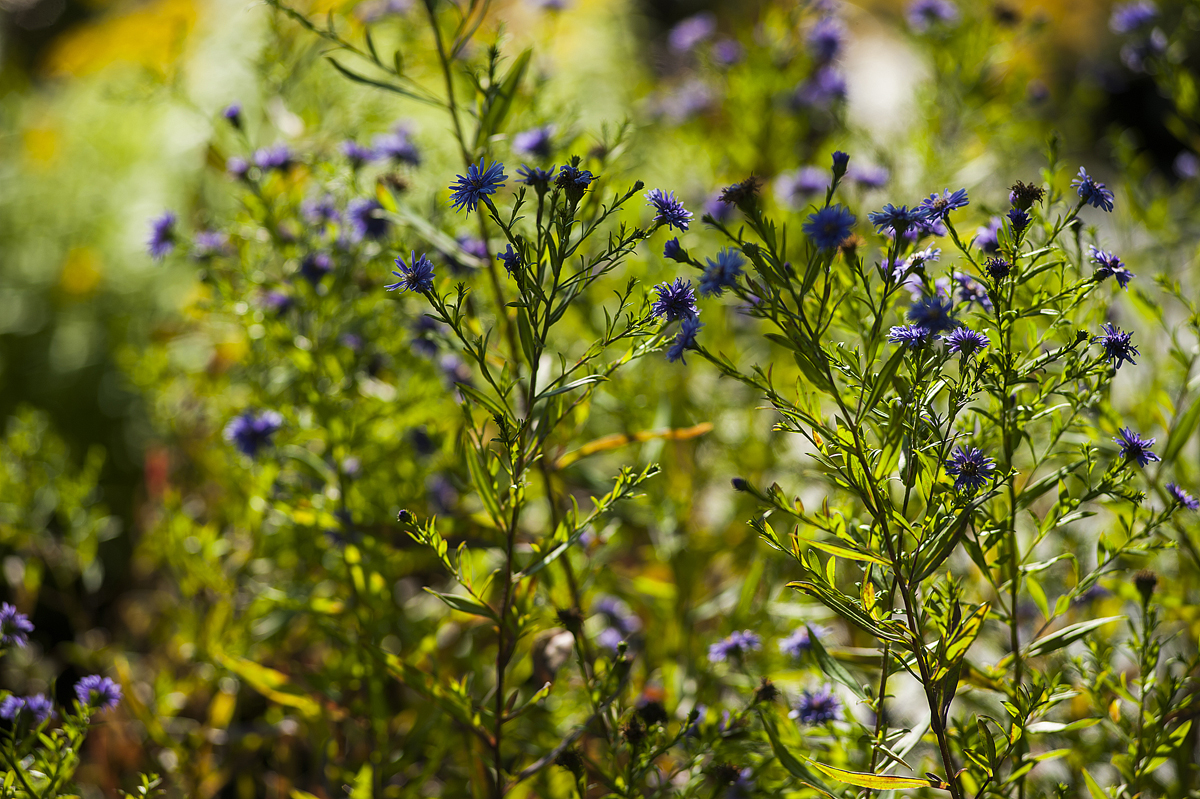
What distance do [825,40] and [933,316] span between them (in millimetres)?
1185

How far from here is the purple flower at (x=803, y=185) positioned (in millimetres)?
1519

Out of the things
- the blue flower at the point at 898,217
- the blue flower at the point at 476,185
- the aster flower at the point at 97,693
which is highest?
the blue flower at the point at 476,185

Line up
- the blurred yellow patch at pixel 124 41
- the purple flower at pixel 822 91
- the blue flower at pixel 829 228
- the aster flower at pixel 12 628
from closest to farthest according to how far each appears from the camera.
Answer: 1. the blue flower at pixel 829 228
2. the aster flower at pixel 12 628
3. the purple flower at pixel 822 91
4. the blurred yellow patch at pixel 124 41

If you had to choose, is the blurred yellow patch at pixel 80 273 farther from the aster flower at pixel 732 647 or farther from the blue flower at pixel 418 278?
the aster flower at pixel 732 647

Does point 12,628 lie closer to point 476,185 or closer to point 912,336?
point 476,185

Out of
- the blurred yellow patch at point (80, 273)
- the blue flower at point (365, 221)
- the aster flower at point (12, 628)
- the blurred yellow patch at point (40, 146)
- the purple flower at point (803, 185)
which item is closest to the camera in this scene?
the aster flower at point (12, 628)

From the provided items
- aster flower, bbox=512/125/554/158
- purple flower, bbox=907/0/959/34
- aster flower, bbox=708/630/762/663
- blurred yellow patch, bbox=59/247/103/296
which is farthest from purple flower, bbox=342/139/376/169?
blurred yellow patch, bbox=59/247/103/296

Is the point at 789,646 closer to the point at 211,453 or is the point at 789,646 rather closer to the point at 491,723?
the point at 491,723

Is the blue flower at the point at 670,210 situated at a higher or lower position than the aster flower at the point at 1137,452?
higher

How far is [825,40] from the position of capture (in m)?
1.69

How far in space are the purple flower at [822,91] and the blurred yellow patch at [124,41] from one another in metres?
2.69

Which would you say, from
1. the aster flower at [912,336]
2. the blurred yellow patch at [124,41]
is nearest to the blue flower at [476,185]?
the aster flower at [912,336]

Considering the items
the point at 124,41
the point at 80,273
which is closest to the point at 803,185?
the point at 80,273

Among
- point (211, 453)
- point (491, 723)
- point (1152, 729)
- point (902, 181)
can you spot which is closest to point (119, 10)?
point (211, 453)
